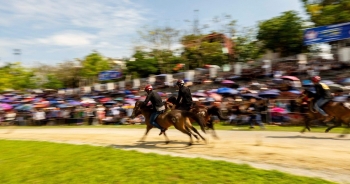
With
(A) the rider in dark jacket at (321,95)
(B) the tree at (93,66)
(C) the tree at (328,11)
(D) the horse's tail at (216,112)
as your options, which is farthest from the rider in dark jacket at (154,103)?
(B) the tree at (93,66)

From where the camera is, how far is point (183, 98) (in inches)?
436

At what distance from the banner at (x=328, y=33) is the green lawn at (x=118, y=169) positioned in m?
22.8

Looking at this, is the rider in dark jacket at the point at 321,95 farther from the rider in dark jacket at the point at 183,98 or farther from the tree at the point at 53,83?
the tree at the point at 53,83

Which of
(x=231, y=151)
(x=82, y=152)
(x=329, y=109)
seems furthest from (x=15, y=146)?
(x=329, y=109)

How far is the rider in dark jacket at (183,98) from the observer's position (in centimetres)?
1098

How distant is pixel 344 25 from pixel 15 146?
2510 centimetres

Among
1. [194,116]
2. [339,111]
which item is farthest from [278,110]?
[194,116]

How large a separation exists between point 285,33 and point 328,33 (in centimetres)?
794

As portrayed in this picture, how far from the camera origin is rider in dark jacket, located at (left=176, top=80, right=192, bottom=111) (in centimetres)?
1098

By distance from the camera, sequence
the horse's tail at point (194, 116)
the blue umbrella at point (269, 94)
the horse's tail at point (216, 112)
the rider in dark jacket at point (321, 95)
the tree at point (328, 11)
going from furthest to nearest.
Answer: the tree at point (328, 11) < the blue umbrella at point (269, 94) < the horse's tail at point (216, 112) < the rider in dark jacket at point (321, 95) < the horse's tail at point (194, 116)

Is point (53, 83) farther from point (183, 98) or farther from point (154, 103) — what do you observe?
point (183, 98)

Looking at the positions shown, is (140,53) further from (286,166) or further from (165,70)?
(286,166)

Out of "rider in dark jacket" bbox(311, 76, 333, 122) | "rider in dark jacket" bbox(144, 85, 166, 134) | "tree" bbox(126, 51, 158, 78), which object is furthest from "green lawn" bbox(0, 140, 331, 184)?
"tree" bbox(126, 51, 158, 78)

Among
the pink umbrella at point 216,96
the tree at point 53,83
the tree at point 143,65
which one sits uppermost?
the tree at point 143,65
